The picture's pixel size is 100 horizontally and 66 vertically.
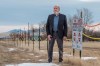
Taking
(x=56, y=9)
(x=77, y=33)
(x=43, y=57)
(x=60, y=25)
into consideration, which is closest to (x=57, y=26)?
(x=60, y=25)

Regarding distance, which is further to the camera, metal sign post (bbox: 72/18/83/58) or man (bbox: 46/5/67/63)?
metal sign post (bbox: 72/18/83/58)

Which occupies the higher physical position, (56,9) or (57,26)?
(56,9)

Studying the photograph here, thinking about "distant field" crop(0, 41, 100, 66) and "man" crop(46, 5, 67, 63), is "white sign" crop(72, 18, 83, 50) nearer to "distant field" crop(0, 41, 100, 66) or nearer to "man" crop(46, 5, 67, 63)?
"distant field" crop(0, 41, 100, 66)

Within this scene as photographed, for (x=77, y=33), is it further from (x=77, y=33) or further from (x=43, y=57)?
(x=43, y=57)

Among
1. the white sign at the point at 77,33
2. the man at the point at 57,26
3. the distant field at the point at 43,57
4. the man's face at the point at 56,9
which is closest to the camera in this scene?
the distant field at the point at 43,57

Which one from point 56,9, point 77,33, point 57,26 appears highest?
point 56,9

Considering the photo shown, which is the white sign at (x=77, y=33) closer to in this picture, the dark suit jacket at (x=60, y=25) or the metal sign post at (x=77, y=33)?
the metal sign post at (x=77, y=33)

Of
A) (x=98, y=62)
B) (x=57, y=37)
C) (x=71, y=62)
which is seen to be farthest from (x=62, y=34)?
(x=98, y=62)

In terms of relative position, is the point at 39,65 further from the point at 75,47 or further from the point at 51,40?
the point at 75,47

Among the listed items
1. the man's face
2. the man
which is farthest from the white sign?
the man's face

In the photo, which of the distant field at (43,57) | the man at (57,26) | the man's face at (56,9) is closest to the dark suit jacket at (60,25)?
the man at (57,26)

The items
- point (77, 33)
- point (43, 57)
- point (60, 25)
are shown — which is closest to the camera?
point (60, 25)

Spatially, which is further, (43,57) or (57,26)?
(43,57)

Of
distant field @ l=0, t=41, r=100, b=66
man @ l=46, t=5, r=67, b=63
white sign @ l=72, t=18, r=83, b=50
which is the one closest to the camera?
distant field @ l=0, t=41, r=100, b=66
